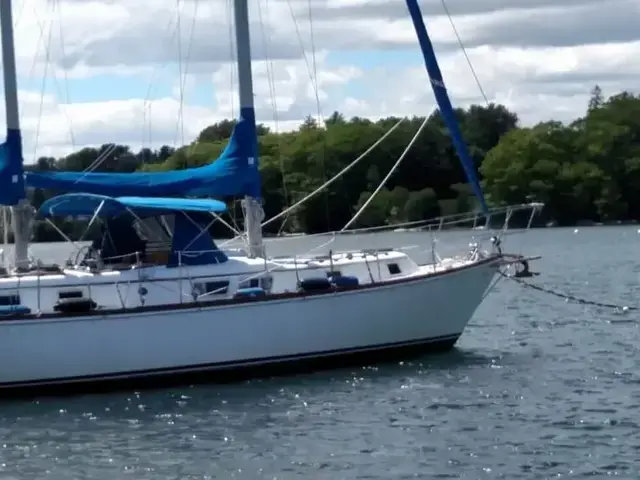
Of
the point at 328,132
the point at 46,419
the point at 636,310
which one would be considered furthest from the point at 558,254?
the point at 46,419

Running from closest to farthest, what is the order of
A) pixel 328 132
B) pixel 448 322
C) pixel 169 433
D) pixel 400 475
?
1. pixel 400 475
2. pixel 169 433
3. pixel 448 322
4. pixel 328 132

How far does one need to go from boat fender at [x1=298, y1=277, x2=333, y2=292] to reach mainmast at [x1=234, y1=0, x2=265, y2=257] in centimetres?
158

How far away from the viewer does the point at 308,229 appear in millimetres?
75250

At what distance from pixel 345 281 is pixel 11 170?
23.5 ft

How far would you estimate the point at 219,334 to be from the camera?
104 ft

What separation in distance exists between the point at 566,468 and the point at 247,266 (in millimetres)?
9864

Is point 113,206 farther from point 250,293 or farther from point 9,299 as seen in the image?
point 250,293

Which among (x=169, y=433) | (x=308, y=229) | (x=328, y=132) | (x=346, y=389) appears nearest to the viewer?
(x=169, y=433)

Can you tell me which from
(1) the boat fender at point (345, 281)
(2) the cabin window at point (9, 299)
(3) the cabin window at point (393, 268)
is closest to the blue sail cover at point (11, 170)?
(2) the cabin window at point (9, 299)

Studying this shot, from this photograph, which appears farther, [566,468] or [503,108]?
[503,108]

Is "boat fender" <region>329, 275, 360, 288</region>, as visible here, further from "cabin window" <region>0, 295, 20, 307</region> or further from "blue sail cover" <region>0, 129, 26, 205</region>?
"blue sail cover" <region>0, 129, 26, 205</region>

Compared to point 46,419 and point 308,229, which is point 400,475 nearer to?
point 46,419

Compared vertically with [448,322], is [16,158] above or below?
above

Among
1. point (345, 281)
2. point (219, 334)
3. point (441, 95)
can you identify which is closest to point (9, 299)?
point (219, 334)
